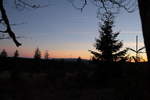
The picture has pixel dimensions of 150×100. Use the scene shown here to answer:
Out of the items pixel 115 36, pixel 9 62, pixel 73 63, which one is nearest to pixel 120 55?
pixel 115 36

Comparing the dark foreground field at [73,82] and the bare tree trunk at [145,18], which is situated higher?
the bare tree trunk at [145,18]

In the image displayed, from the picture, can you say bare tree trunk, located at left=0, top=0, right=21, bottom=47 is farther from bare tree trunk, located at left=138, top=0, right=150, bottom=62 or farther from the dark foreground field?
the dark foreground field

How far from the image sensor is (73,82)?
22.6 meters

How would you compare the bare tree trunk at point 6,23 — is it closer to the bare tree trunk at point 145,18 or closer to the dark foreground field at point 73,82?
the bare tree trunk at point 145,18

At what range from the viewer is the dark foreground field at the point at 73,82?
11.3 m

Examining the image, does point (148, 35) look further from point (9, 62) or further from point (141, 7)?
point (9, 62)

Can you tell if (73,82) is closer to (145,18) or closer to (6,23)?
(6,23)

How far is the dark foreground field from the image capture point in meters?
11.3

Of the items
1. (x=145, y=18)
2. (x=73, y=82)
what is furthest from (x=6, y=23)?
(x=73, y=82)

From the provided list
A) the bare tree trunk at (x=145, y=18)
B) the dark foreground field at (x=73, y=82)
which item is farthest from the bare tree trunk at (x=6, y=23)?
the dark foreground field at (x=73, y=82)

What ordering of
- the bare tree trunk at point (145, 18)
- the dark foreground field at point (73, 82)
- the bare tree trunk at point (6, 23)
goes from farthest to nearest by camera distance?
1. the dark foreground field at point (73, 82)
2. the bare tree trunk at point (6, 23)
3. the bare tree trunk at point (145, 18)

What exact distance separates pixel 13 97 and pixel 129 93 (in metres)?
6.22

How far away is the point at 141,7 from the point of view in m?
3.70

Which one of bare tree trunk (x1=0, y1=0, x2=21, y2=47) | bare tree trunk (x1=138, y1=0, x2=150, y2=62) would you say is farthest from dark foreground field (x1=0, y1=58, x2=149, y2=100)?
bare tree trunk (x1=0, y1=0, x2=21, y2=47)
